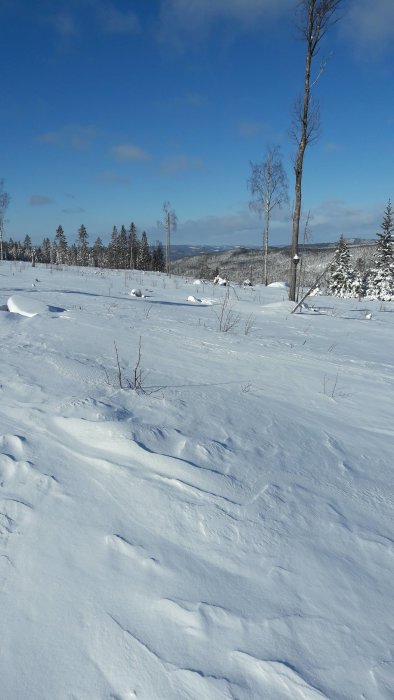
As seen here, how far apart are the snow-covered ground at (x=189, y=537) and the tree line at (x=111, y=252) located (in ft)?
157

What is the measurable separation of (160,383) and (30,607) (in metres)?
1.76

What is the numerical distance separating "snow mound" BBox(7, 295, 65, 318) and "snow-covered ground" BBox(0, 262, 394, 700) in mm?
1736

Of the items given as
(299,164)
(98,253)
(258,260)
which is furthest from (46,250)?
(258,260)

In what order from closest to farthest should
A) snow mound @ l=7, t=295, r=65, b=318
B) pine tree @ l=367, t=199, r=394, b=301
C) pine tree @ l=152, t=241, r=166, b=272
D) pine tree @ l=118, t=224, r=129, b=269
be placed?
snow mound @ l=7, t=295, r=65, b=318 < pine tree @ l=367, t=199, r=394, b=301 < pine tree @ l=118, t=224, r=129, b=269 < pine tree @ l=152, t=241, r=166, b=272

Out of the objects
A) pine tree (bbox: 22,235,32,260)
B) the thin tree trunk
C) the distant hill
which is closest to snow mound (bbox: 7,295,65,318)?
the thin tree trunk

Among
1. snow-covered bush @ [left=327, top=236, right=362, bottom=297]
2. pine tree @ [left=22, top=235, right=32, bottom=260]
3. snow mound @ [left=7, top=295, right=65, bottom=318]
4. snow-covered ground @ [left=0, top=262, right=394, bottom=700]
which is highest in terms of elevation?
pine tree @ [left=22, top=235, right=32, bottom=260]

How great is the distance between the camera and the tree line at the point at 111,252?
58781 mm

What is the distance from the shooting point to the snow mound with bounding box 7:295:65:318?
4.71 metres

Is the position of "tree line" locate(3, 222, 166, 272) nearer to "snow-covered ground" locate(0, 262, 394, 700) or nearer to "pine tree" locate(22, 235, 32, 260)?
"pine tree" locate(22, 235, 32, 260)

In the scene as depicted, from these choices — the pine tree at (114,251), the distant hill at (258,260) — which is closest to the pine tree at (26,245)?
the pine tree at (114,251)

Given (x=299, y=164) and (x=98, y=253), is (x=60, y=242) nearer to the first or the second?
(x=98, y=253)

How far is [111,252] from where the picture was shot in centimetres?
6156

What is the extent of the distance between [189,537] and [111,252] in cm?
6336

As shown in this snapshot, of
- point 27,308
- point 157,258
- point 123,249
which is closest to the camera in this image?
point 27,308
